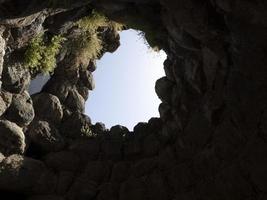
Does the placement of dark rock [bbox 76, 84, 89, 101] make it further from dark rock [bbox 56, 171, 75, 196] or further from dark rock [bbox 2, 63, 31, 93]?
dark rock [bbox 56, 171, 75, 196]

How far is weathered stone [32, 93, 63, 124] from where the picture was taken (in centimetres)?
1412

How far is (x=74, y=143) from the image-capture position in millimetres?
13562

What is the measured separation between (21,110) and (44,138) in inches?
50.7

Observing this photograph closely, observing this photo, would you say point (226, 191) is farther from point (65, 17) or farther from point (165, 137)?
point (65, 17)

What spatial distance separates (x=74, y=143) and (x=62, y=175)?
1.52m

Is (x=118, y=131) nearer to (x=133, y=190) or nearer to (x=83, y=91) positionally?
(x=83, y=91)

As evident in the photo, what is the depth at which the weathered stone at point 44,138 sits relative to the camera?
1330 cm

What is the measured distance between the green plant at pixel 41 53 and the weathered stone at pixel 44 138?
1.79 m

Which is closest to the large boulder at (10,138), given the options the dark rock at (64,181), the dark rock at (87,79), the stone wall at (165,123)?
the stone wall at (165,123)

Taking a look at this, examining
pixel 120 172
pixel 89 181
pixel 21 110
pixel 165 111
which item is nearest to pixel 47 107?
pixel 21 110

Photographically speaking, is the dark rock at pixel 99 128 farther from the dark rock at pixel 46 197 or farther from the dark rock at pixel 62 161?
the dark rock at pixel 46 197

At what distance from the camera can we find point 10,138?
40.0 feet

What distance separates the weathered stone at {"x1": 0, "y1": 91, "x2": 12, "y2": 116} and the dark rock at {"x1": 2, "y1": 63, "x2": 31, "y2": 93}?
196 mm

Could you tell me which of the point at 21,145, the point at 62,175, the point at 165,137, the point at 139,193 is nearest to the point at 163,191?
the point at 139,193
